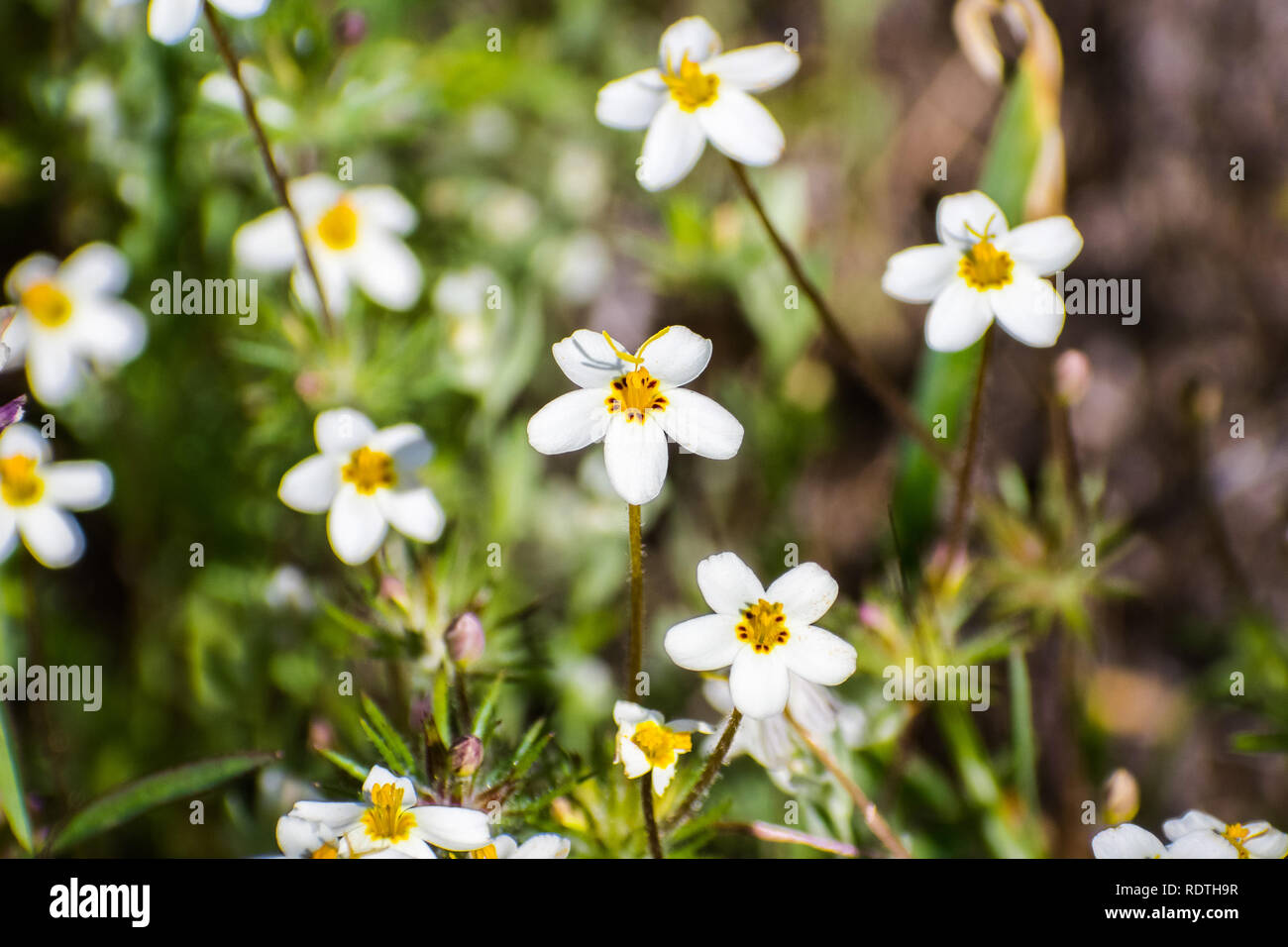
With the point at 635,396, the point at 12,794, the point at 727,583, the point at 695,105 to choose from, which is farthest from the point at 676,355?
the point at 12,794

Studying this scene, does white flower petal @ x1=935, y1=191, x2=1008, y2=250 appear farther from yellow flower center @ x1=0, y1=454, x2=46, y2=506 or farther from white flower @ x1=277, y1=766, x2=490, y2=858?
yellow flower center @ x1=0, y1=454, x2=46, y2=506

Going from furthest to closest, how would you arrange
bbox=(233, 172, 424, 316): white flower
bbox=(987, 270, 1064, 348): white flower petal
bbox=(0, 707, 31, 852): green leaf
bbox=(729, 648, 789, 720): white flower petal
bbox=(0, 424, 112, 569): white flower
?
→ bbox=(233, 172, 424, 316): white flower
bbox=(0, 424, 112, 569): white flower
bbox=(0, 707, 31, 852): green leaf
bbox=(987, 270, 1064, 348): white flower petal
bbox=(729, 648, 789, 720): white flower petal

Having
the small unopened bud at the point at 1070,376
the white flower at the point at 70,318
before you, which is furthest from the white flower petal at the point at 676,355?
the white flower at the point at 70,318

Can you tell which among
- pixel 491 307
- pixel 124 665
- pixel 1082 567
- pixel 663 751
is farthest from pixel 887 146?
pixel 124 665

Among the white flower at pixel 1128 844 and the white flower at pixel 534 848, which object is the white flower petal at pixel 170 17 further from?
the white flower at pixel 1128 844

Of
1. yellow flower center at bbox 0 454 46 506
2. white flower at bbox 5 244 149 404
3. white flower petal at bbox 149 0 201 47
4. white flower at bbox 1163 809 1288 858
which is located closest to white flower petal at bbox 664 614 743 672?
white flower at bbox 1163 809 1288 858

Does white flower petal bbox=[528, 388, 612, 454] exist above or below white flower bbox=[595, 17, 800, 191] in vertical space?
below
